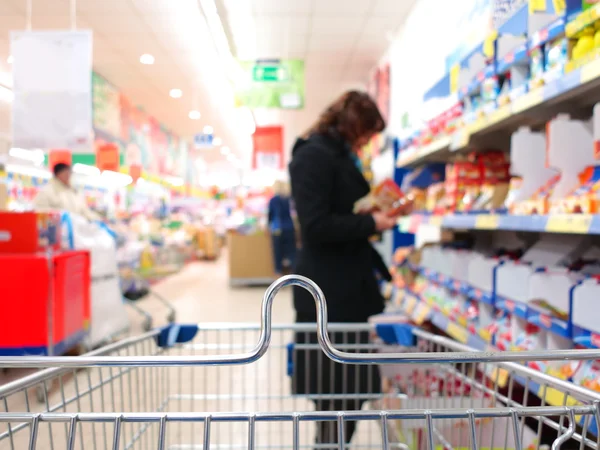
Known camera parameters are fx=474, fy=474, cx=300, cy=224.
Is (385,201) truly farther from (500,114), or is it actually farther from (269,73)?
(269,73)

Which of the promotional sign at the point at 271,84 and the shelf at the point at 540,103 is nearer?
the shelf at the point at 540,103

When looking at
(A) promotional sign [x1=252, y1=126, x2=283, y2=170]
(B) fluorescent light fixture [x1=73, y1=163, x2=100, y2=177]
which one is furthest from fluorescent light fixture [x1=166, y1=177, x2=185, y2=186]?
(A) promotional sign [x1=252, y1=126, x2=283, y2=170]

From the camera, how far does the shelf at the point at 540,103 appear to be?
4.11ft

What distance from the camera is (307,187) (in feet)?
5.66

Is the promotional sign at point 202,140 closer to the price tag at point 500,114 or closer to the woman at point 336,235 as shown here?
the woman at point 336,235

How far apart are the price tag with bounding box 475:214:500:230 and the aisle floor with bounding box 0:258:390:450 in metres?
0.84

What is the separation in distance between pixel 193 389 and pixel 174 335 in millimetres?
935

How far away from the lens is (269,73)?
4.58 metres

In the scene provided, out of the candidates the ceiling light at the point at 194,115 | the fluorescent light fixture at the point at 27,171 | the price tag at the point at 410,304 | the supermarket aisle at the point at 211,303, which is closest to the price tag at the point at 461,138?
the price tag at the point at 410,304

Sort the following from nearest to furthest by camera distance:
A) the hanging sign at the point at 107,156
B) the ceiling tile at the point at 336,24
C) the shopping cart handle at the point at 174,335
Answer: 1. the shopping cart handle at the point at 174,335
2. the ceiling tile at the point at 336,24
3. the hanging sign at the point at 107,156

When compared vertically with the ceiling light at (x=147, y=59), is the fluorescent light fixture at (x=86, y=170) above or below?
above

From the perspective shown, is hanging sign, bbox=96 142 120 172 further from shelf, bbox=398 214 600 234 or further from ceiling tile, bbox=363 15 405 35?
shelf, bbox=398 214 600 234

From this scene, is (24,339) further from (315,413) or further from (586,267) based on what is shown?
(586,267)

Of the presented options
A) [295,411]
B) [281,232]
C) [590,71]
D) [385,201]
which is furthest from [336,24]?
[281,232]
